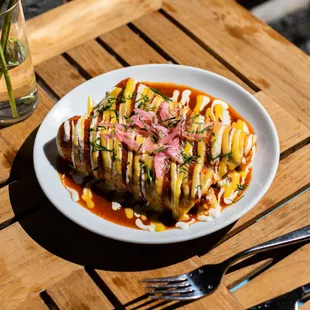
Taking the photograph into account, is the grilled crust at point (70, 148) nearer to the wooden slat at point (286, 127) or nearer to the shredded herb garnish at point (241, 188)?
the shredded herb garnish at point (241, 188)

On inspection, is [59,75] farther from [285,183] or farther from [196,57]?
[285,183]

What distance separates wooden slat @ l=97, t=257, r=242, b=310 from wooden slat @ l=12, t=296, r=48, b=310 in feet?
0.47

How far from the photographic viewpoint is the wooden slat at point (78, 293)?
51.0 inches

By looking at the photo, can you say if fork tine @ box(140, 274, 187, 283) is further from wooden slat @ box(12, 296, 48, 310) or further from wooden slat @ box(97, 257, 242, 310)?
wooden slat @ box(12, 296, 48, 310)

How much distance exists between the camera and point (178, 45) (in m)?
1.93

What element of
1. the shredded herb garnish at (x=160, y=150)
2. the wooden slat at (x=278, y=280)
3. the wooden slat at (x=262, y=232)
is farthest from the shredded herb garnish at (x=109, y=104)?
the wooden slat at (x=278, y=280)

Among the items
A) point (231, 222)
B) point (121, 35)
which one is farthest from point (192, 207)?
point (121, 35)

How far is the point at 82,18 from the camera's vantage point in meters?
1.98

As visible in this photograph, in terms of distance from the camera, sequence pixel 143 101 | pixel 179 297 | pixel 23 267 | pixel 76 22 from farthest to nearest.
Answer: pixel 76 22 → pixel 143 101 → pixel 23 267 → pixel 179 297

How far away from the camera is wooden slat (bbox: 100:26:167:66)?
189 cm

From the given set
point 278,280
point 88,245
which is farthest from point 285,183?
point 88,245

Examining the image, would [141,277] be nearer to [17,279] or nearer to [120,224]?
[120,224]

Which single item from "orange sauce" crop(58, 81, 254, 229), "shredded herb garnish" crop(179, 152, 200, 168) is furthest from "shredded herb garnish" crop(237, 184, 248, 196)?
"shredded herb garnish" crop(179, 152, 200, 168)

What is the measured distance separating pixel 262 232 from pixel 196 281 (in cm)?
22
